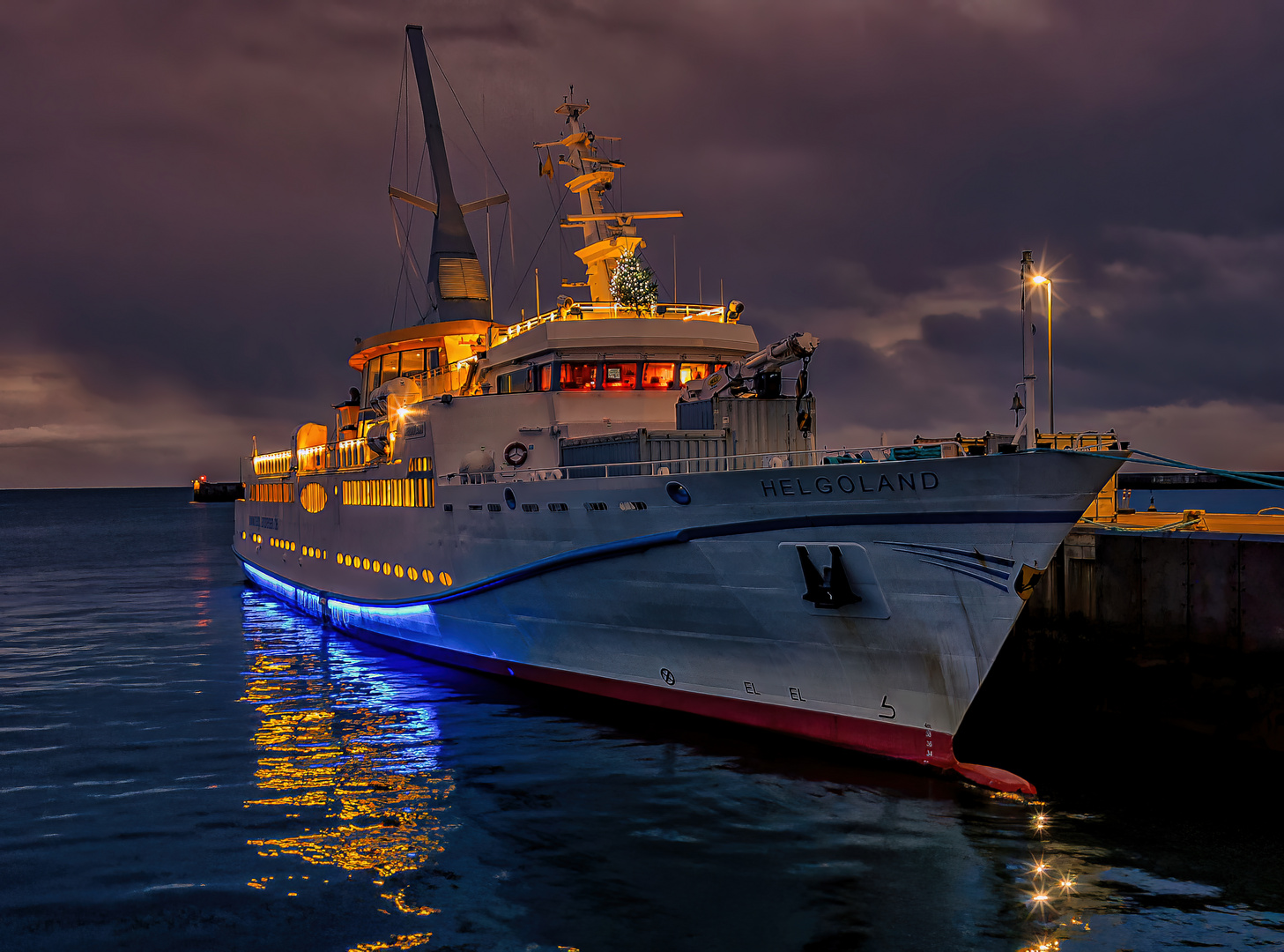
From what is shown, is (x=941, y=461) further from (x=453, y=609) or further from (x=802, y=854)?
(x=453, y=609)

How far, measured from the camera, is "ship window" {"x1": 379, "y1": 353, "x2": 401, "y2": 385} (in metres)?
Result: 31.4

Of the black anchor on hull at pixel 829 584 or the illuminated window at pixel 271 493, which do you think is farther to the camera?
the illuminated window at pixel 271 493

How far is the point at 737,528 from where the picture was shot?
15602 millimetres

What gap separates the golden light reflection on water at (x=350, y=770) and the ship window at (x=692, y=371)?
32.7 ft

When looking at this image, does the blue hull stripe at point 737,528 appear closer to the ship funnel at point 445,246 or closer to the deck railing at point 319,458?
the deck railing at point 319,458

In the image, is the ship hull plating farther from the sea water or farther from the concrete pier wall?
the concrete pier wall

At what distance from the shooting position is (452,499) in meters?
22.5

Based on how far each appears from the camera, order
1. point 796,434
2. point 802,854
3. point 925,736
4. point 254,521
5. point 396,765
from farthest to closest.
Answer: point 254,521 → point 796,434 → point 396,765 → point 925,736 → point 802,854

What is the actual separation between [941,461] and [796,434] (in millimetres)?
5316

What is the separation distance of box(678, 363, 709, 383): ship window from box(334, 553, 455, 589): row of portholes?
25.5 feet

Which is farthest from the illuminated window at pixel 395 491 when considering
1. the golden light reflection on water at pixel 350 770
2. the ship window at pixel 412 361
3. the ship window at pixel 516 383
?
the golden light reflection on water at pixel 350 770

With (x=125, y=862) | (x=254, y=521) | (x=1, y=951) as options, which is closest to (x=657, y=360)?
(x=125, y=862)

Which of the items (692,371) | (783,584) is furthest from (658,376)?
(783,584)

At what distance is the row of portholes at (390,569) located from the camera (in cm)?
2320
